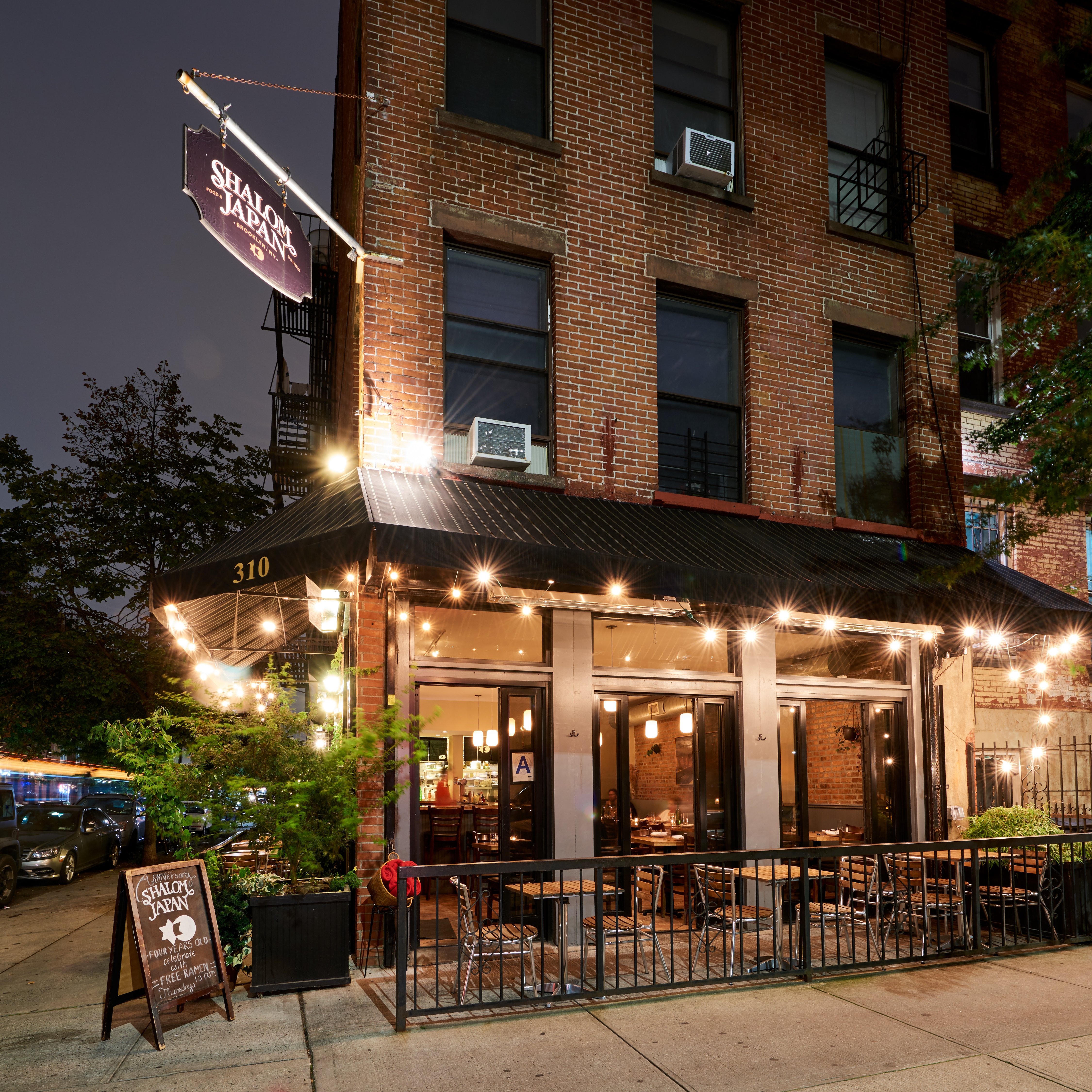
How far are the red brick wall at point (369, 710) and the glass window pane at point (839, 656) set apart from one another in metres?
4.79

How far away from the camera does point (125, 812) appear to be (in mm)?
25188

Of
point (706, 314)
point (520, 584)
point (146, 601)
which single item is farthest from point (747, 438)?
point (146, 601)

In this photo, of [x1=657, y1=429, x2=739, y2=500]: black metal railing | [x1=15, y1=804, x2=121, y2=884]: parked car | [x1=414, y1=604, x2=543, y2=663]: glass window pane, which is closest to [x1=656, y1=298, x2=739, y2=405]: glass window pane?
[x1=657, y1=429, x2=739, y2=500]: black metal railing

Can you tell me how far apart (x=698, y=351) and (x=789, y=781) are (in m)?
5.20

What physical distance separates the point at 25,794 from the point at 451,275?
30060 millimetres

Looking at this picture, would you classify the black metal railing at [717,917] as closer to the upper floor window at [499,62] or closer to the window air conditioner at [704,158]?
the window air conditioner at [704,158]

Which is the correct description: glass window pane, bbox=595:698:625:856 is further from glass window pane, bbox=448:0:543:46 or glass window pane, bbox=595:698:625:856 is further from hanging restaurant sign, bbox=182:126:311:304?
glass window pane, bbox=448:0:543:46

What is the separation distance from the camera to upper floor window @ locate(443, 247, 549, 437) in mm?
10125

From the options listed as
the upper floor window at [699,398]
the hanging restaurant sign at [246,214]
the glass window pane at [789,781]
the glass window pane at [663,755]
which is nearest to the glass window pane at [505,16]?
the upper floor window at [699,398]

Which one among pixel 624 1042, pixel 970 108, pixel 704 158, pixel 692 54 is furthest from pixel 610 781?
pixel 970 108

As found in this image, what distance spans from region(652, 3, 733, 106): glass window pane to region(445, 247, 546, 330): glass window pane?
10.8 feet

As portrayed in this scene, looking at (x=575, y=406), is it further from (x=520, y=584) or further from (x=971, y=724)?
(x=971, y=724)

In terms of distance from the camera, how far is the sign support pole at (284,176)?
25.1ft

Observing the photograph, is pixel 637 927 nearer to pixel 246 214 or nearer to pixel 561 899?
pixel 561 899
